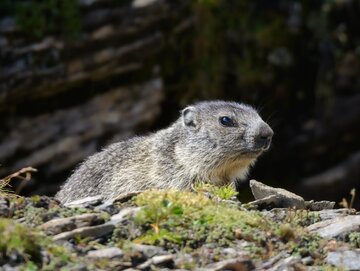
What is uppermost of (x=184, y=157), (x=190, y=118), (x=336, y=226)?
A: (x=190, y=118)

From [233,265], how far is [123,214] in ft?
3.70

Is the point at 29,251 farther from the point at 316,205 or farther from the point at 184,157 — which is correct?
the point at 184,157

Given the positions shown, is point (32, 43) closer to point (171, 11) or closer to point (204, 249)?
point (171, 11)

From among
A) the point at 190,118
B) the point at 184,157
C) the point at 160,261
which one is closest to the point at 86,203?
the point at 160,261

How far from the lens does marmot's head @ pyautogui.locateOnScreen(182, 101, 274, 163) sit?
39.4 ft

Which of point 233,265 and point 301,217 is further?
point 301,217

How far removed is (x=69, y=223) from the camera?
7.85m

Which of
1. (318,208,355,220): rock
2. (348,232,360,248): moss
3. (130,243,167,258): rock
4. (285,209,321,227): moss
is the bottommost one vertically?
(348,232,360,248): moss

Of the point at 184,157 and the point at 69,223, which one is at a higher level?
the point at 184,157

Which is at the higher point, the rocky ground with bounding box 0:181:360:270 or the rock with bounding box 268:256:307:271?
the rocky ground with bounding box 0:181:360:270

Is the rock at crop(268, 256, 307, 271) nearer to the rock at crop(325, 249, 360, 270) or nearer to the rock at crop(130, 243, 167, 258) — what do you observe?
the rock at crop(325, 249, 360, 270)

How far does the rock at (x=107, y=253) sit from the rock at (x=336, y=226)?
1.86 meters

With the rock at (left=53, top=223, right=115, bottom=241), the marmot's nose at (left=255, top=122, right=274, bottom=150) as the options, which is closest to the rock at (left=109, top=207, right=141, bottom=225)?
the rock at (left=53, top=223, right=115, bottom=241)

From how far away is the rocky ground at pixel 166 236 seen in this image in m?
7.22
